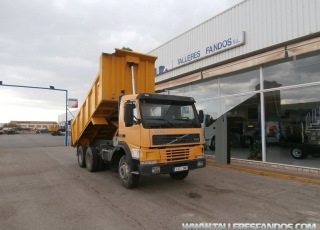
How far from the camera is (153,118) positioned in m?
5.71

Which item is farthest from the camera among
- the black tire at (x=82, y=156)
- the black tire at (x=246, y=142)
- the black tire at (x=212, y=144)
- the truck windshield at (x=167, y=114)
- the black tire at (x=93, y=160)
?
the black tire at (x=212, y=144)

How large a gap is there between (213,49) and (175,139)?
251 inches

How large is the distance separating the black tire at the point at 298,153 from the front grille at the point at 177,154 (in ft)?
15.7

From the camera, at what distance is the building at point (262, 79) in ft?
25.3

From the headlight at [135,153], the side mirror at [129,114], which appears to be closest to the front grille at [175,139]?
Result: the headlight at [135,153]

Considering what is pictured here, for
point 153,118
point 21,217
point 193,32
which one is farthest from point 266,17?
point 21,217

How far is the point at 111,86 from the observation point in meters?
7.25

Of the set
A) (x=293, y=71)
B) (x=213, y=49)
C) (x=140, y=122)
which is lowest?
(x=140, y=122)

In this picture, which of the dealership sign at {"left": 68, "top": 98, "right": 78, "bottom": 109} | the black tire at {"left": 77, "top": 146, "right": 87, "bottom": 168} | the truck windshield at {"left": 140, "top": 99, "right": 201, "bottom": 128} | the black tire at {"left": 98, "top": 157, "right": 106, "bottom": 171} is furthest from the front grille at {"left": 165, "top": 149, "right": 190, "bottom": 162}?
the dealership sign at {"left": 68, "top": 98, "right": 78, "bottom": 109}

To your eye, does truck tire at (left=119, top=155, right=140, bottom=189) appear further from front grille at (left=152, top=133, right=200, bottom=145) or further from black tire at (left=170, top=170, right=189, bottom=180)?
black tire at (left=170, top=170, right=189, bottom=180)

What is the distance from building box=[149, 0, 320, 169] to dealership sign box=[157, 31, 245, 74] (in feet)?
0.13

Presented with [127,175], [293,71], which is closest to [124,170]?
[127,175]

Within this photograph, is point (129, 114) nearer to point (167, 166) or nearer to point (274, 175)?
point (167, 166)

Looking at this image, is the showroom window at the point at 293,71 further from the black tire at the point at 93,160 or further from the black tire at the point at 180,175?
the black tire at the point at 93,160
